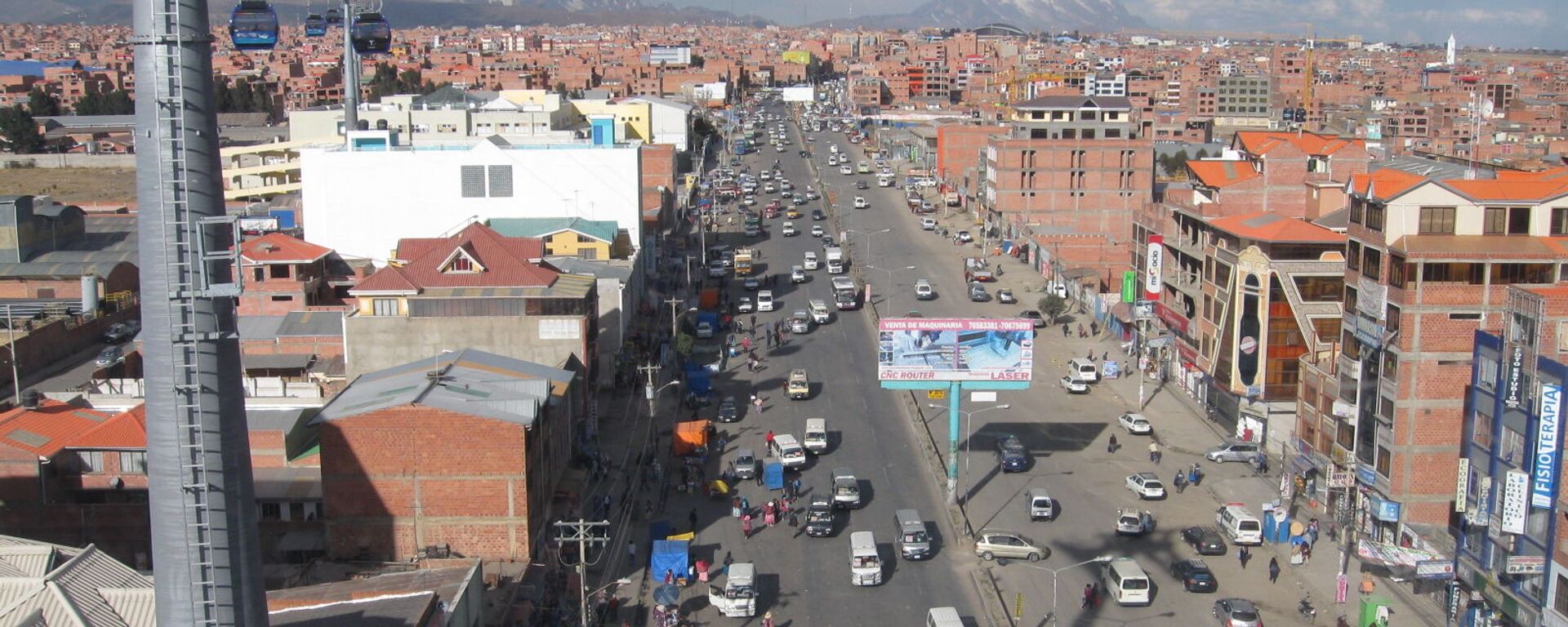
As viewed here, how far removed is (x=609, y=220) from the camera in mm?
63656

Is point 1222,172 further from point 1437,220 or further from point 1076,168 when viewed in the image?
point 1076,168

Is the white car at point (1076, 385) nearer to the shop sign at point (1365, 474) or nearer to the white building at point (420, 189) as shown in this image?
the shop sign at point (1365, 474)

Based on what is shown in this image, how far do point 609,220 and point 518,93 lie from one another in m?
63.7

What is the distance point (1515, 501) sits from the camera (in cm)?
2727

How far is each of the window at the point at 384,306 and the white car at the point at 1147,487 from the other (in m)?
21.4

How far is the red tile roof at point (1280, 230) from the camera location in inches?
1634

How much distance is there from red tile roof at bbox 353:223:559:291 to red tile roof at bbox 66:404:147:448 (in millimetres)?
9913

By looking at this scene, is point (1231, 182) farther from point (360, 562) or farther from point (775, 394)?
point (360, 562)

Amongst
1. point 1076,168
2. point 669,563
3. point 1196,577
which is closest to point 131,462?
point 669,563

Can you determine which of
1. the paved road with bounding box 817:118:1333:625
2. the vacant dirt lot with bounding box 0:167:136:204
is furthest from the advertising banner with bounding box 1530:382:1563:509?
the vacant dirt lot with bounding box 0:167:136:204

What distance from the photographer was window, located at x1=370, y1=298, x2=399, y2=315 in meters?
42.6

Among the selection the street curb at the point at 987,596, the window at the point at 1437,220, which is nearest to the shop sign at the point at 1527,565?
the window at the point at 1437,220

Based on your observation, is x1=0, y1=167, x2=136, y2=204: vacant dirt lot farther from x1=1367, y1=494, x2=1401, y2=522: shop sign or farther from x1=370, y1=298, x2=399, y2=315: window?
x1=1367, y1=494, x2=1401, y2=522: shop sign

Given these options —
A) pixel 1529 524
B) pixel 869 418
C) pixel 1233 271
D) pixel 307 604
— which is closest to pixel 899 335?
pixel 869 418
